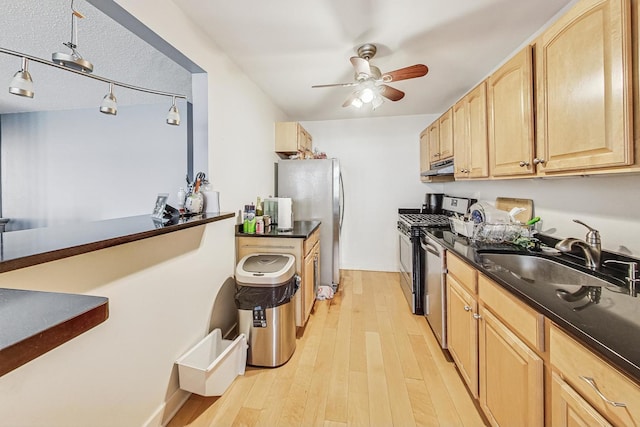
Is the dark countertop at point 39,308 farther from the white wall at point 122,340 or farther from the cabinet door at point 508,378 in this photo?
the cabinet door at point 508,378

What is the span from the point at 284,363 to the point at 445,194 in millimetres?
3208

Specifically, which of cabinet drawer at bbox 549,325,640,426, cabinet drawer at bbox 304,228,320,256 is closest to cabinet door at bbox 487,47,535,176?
cabinet drawer at bbox 549,325,640,426

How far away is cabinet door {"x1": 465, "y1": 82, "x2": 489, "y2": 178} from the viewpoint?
199cm

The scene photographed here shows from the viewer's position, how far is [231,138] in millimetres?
2262

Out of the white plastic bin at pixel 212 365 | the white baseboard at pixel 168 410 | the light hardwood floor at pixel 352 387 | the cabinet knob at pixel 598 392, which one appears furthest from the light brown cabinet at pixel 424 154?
the white baseboard at pixel 168 410

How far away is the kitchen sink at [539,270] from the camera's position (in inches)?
47.1

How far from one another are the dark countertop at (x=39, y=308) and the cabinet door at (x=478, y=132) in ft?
7.75

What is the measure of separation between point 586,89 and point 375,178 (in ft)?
9.84

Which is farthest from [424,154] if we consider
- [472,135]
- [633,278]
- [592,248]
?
[633,278]

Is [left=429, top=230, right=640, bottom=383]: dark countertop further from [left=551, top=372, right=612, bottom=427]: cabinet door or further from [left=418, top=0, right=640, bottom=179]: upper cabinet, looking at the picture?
[left=418, top=0, right=640, bottom=179]: upper cabinet

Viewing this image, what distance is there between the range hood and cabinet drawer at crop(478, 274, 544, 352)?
174 cm

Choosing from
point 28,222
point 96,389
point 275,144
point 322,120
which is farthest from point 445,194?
point 28,222

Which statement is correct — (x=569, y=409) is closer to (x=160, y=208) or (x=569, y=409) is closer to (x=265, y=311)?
(x=265, y=311)

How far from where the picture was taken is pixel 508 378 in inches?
44.4
